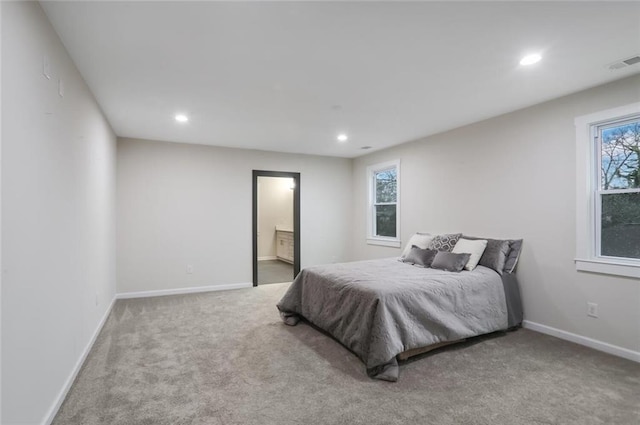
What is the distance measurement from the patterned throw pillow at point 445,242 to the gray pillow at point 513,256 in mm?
622

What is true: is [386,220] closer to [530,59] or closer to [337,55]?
[530,59]

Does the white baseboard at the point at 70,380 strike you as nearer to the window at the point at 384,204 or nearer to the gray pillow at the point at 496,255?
the gray pillow at the point at 496,255

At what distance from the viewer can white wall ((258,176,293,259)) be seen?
8758 millimetres

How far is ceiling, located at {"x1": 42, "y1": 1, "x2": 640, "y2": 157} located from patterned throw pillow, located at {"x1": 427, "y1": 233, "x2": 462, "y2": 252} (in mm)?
1465

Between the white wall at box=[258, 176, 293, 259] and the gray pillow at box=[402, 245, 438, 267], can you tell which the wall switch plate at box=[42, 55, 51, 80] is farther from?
the white wall at box=[258, 176, 293, 259]

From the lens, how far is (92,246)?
307 cm

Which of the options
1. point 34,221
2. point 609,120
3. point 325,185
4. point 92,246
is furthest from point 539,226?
point 92,246

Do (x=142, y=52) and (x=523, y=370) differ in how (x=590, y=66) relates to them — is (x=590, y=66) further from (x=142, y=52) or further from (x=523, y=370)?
(x=142, y=52)

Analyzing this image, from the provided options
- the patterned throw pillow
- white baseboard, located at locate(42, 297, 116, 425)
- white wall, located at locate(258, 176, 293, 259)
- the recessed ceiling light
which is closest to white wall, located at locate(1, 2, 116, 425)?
white baseboard, located at locate(42, 297, 116, 425)

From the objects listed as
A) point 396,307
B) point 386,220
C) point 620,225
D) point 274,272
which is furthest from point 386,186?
point 396,307

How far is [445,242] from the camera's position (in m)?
4.13

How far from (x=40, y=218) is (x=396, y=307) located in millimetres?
2467

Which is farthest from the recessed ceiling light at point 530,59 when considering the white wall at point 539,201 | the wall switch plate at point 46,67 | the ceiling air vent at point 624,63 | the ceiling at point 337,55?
the wall switch plate at point 46,67

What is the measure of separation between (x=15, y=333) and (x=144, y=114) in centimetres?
286
